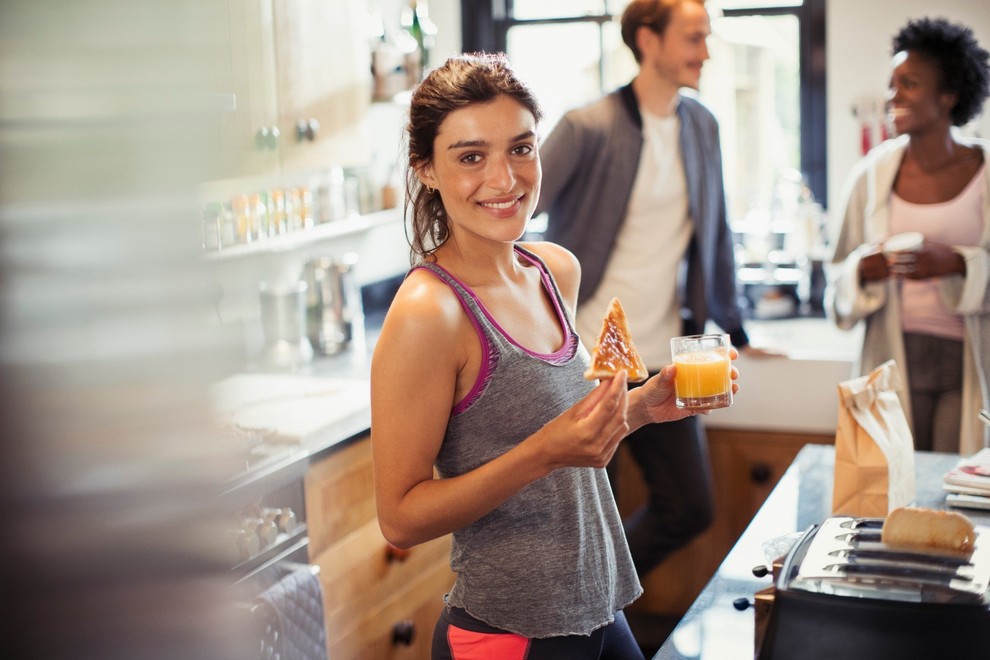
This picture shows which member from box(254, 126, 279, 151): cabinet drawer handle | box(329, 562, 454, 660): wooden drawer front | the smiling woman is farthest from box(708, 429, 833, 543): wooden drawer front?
box(254, 126, 279, 151): cabinet drawer handle

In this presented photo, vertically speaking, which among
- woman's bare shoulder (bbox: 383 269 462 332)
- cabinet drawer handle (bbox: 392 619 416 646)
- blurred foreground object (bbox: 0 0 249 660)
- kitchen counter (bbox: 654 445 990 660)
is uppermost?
blurred foreground object (bbox: 0 0 249 660)

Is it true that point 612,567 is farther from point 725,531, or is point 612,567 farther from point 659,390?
point 725,531

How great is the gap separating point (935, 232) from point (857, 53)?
1.24 m

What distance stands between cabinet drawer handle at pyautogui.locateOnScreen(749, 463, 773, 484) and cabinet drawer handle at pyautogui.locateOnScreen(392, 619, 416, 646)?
1229mm

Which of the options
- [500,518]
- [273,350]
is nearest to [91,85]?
[500,518]

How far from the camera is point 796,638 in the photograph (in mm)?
1035

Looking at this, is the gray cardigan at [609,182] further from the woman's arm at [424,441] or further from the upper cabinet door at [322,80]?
the woman's arm at [424,441]

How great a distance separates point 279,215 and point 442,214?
1727 millimetres

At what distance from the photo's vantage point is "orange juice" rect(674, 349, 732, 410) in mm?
1480

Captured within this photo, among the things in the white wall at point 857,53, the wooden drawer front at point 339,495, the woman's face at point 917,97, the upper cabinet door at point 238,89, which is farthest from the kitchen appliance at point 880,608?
the white wall at point 857,53

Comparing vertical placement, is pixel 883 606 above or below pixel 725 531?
above

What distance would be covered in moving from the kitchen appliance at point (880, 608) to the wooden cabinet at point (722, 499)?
2.23 metres

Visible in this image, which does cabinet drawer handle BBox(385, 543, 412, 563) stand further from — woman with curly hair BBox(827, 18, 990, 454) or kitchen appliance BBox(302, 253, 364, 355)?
woman with curly hair BBox(827, 18, 990, 454)

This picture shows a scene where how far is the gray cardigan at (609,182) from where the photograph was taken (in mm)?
2822
